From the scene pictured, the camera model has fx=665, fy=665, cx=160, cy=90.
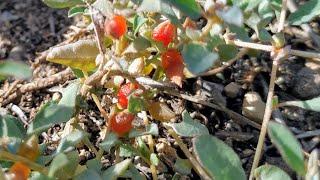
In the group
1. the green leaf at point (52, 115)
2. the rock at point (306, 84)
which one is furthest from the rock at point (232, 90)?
the green leaf at point (52, 115)

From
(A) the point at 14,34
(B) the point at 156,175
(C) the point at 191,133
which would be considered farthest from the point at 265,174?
(A) the point at 14,34

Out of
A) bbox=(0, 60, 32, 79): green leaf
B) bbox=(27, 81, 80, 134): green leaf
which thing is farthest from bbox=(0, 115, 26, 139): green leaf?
bbox=(0, 60, 32, 79): green leaf

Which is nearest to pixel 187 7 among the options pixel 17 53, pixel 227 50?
pixel 227 50

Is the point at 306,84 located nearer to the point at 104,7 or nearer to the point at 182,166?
the point at 182,166

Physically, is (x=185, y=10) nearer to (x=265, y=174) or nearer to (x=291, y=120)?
(x=265, y=174)

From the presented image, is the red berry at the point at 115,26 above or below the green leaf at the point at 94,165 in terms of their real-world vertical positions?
above

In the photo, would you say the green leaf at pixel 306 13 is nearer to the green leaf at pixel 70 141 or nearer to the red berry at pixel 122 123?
the red berry at pixel 122 123
